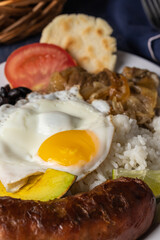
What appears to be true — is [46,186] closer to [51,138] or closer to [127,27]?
[51,138]

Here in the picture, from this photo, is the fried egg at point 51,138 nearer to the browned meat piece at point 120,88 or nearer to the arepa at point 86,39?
the browned meat piece at point 120,88

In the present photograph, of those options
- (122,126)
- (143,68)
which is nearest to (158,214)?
(122,126)

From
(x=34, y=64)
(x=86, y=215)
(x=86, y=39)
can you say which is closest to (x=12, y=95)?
(x=34, y=64)

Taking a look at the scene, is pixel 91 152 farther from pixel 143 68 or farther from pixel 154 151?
pixel 143 68

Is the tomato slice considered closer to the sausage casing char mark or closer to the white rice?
the white rice

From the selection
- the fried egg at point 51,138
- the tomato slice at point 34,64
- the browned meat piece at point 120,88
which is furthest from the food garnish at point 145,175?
the tomato slice at point 34,64

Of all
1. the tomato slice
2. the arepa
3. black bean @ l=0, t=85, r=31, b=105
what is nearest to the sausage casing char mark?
black bean @ l=0, t=85, r=31, b=105
